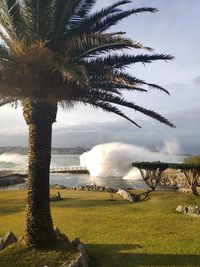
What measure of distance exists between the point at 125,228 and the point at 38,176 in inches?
252

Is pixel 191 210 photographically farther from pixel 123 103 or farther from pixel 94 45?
pixel 94 45

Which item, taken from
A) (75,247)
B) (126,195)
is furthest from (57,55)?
(126,195)

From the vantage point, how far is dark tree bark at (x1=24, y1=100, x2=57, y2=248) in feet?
44.4

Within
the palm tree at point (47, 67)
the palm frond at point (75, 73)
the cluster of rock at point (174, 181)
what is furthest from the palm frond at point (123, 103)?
the cluster of rock at point (174, 181)

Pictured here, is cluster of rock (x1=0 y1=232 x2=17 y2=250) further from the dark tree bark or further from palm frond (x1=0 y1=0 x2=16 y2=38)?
palm frond (x1=0 y1=0 x2=16 y2=38)

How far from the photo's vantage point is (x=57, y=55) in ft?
42.8

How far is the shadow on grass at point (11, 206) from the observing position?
23562mm

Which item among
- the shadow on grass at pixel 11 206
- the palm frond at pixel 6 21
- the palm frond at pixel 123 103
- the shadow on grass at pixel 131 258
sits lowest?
the shadow on grass at pixel 131 258

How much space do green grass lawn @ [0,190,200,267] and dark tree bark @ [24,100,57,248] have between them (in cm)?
103

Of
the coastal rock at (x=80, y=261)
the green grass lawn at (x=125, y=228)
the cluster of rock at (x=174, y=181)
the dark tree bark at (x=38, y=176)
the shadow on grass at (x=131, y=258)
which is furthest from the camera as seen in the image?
the cluster of rock at (x=174, y=181)

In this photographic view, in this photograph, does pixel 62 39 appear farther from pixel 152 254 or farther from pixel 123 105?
pixel 152 254

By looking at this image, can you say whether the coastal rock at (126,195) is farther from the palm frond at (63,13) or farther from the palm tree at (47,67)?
the palm frond at (63,13)

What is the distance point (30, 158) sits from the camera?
13.7m

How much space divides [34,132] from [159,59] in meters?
5.32
